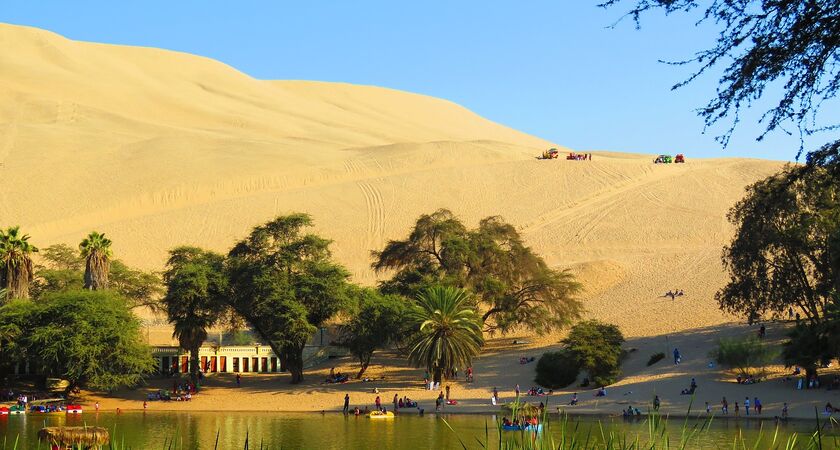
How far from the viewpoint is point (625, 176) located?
116 metres

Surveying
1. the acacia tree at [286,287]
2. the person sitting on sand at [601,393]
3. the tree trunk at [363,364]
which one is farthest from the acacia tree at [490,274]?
the person sitting on sand at [601,393]

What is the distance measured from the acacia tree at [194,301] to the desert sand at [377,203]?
9.84ft

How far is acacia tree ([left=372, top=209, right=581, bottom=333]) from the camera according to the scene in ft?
189

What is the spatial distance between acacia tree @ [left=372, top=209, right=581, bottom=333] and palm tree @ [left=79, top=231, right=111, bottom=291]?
15.9 m

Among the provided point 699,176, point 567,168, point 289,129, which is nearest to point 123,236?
point 567,168

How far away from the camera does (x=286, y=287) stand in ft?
173

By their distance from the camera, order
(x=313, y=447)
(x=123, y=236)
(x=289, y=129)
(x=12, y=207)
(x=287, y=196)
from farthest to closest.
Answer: (x=289, y=129) → (x=287, y=196) → (x=12, y=207) → (x=123, y=236) → (x=313, y=447)

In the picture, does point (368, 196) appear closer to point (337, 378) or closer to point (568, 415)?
point (337, 378)

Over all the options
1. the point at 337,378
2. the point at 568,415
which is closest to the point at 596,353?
the point at 568,415

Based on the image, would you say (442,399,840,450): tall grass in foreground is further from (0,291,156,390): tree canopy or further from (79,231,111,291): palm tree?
(79,231,111,291): palm tree

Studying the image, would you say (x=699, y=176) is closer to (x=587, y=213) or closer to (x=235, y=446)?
(x=587, y=213)

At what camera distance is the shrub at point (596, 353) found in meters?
47.3

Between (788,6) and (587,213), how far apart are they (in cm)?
9108

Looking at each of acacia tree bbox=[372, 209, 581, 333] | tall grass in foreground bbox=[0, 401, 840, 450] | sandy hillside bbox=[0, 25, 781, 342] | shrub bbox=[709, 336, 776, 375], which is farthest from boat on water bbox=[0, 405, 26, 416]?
sandy hillside bbox=[0, 25, 781, 342]
